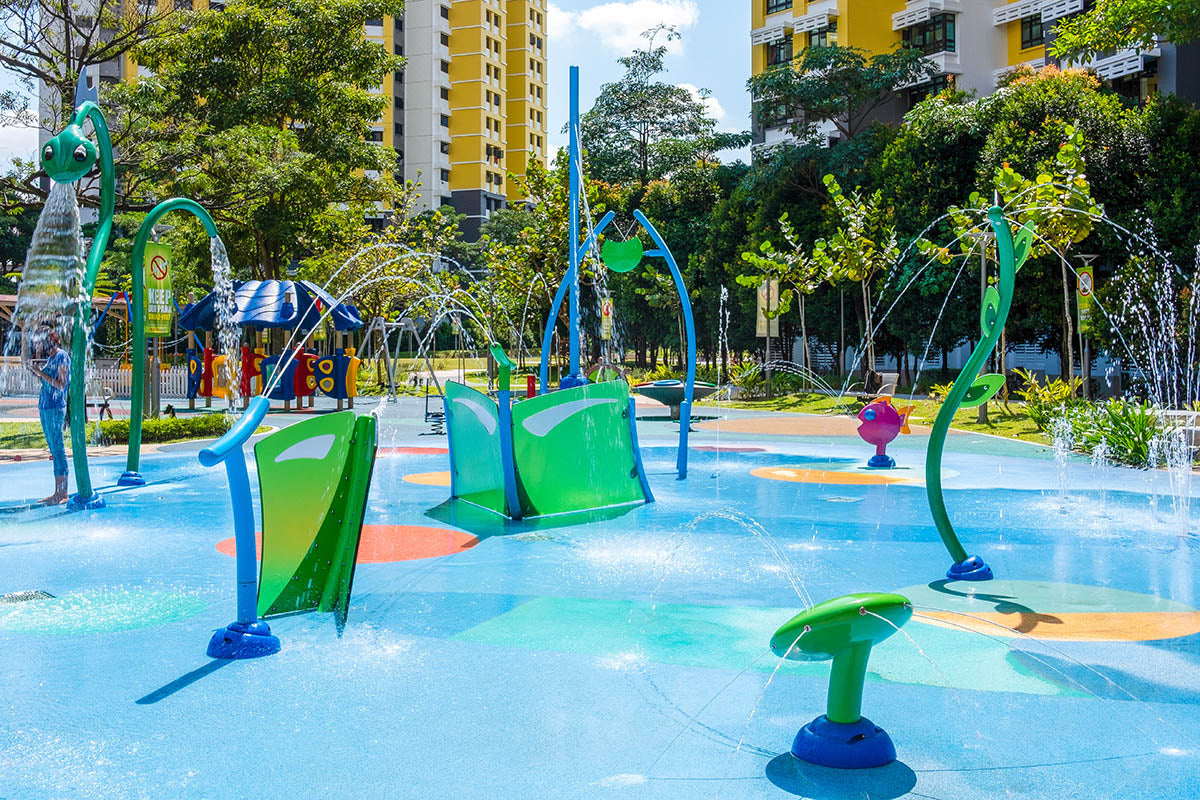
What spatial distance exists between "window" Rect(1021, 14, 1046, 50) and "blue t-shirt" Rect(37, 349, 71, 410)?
42.3 meters

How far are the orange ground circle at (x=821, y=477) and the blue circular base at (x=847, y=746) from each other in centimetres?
903

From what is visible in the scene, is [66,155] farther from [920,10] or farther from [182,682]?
[920,10]

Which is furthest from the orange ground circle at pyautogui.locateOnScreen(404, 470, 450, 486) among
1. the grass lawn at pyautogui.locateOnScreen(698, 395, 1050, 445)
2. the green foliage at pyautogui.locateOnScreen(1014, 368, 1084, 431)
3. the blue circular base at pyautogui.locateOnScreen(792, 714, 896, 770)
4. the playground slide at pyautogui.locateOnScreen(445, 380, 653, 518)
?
the green foliage at pyautogui.locateOnScreen(1014, 368, 1084, 431)

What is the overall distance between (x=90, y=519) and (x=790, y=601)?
23.7 ft

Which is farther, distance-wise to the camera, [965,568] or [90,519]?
[90,519]

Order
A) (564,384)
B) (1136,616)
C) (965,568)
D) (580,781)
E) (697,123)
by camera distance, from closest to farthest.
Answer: (580,781) < (1136,616) < (965,568) < (564,384) < (697,123)

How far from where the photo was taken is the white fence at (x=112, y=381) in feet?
99.2

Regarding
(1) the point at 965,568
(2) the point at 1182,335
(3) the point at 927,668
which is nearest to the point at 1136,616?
→ (1) the point at 965,568

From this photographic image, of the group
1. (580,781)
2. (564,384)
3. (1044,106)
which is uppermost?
(1044,106)

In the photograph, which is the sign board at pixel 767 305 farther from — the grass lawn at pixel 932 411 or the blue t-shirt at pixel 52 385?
the blue t-shirt at pixel 52 385

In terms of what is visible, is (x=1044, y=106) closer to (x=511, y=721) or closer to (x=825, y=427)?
(x=825, y=427)

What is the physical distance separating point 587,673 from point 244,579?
1.99 metres

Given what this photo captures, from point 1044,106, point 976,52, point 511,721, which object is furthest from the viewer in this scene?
point 976,52

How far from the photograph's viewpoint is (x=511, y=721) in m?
4.82
